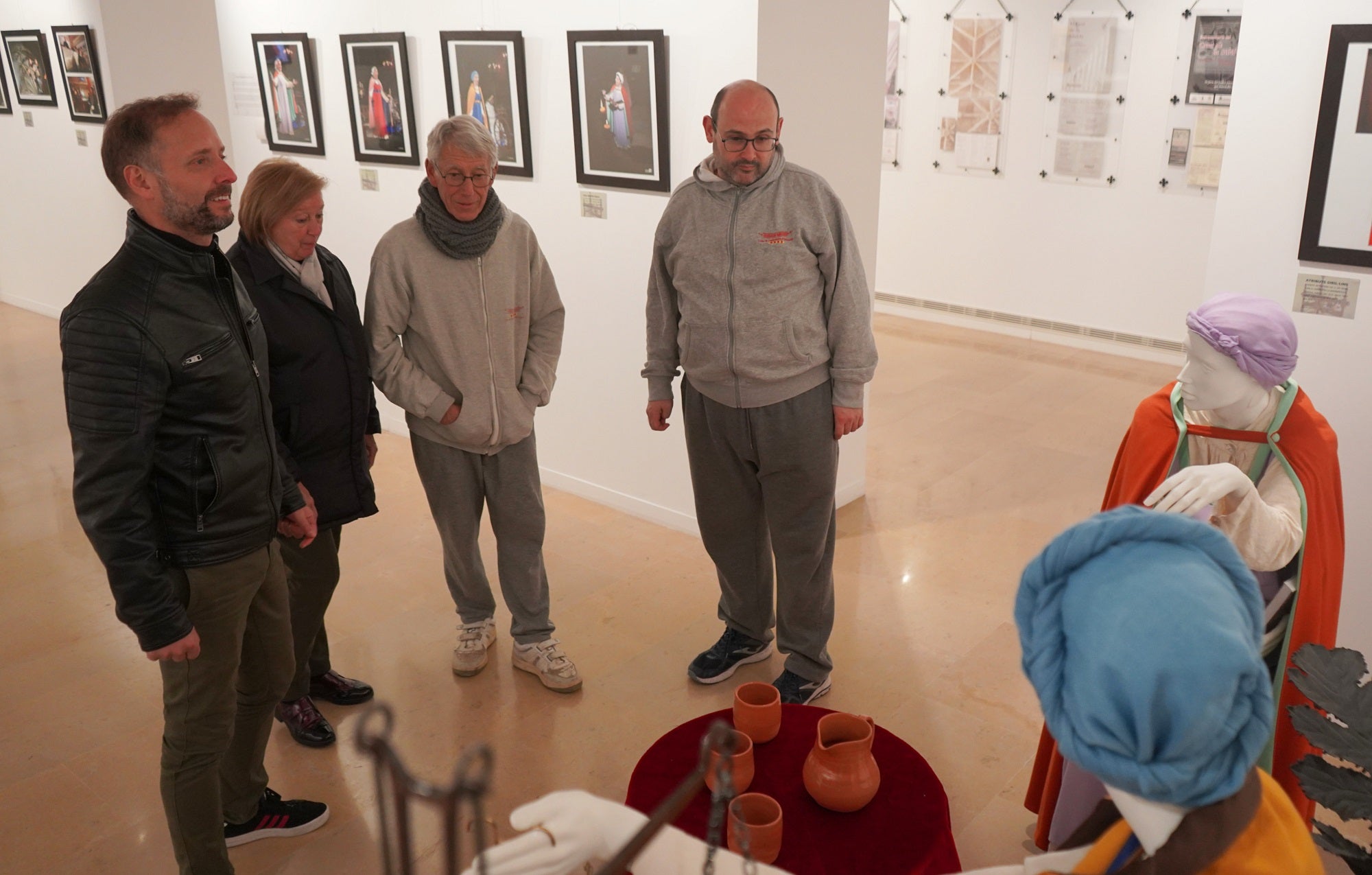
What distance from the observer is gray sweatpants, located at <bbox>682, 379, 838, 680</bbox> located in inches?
123

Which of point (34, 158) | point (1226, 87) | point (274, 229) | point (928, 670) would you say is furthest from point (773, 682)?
point (34, 158)

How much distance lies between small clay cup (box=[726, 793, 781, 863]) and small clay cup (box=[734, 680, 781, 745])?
0.33 metres

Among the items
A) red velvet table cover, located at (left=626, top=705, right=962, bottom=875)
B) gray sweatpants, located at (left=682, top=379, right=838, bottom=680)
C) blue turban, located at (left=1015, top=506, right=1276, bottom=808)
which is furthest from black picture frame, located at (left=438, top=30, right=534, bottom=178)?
blue turban, located at (left=1015, top=506, right=1276, bottom=808)

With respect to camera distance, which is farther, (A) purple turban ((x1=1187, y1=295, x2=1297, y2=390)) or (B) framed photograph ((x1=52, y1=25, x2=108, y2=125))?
(B) framed photograph ((x1=52, y1=25, x2=108, y2=125))

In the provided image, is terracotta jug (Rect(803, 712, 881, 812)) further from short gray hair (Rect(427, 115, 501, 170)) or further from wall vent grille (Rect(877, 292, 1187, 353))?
wall vent grille (Rect(877, 292, 1187, 353))

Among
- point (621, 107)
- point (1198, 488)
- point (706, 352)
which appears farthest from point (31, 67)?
point (1198, 488)

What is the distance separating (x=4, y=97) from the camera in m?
8.42

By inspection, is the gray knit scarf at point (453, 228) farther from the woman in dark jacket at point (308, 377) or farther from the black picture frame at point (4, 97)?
the black picture frame at point (4, 97)

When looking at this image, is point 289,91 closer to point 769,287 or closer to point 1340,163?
point 769,287

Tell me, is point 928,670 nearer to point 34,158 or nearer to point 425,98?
point 425,98

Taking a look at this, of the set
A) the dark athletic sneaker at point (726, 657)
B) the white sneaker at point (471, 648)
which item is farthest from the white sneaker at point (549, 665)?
the dark athletic sneaker at point (726, 657)

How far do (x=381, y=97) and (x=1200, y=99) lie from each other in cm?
501

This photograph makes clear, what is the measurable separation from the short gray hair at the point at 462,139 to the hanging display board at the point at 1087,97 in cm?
552

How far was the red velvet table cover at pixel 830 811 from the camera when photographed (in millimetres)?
1969
